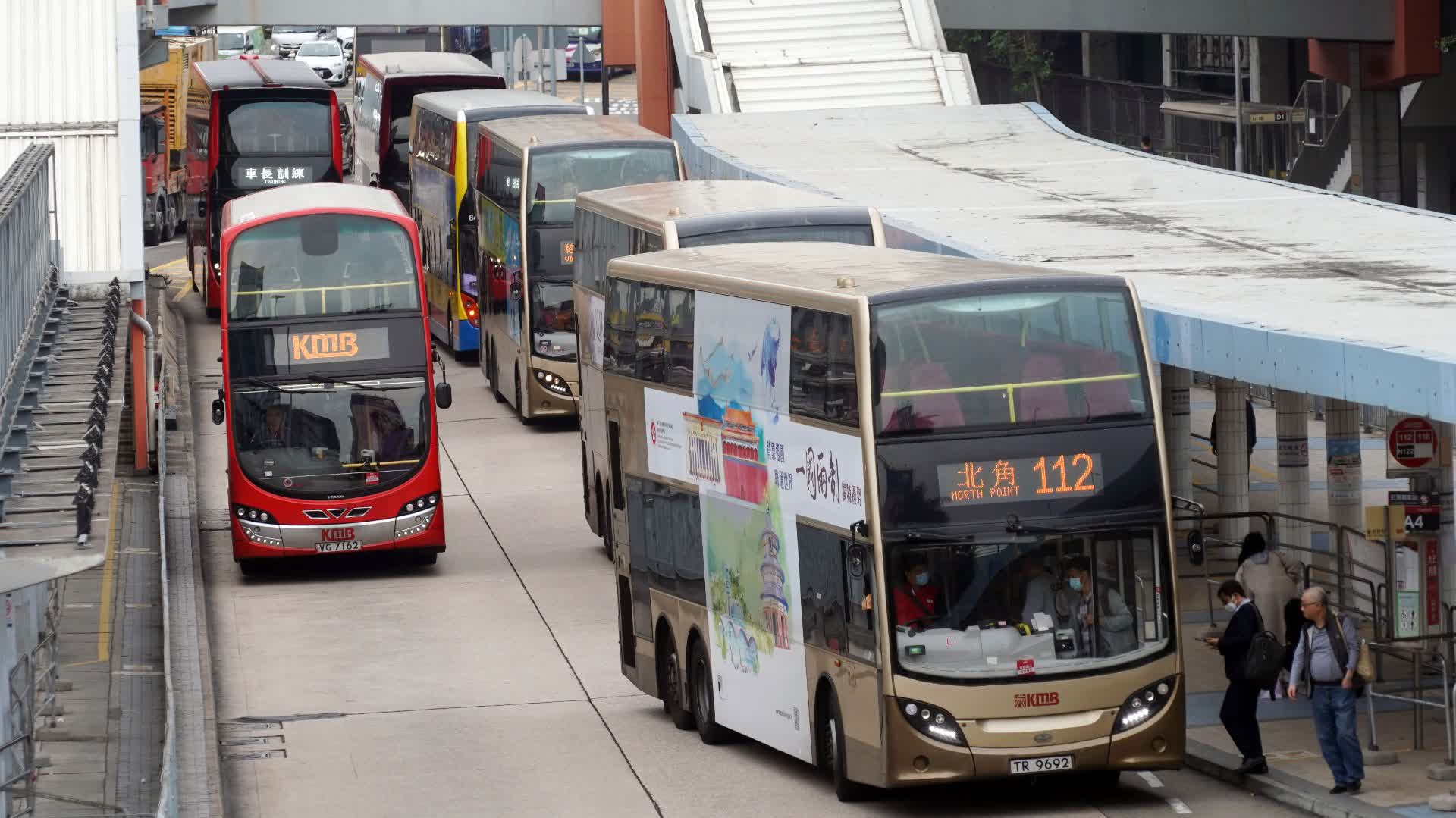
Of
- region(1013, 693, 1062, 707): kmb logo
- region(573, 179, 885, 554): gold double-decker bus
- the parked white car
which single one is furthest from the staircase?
the parked white car

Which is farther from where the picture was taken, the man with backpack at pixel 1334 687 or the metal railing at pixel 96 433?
the man with backpack at pixel 1334 687

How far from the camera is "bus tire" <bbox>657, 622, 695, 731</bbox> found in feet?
59.1

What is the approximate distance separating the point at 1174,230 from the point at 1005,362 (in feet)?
28.2

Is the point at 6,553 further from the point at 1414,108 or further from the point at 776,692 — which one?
the point at 1414,108

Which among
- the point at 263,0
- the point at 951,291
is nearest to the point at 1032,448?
the point at 951,291

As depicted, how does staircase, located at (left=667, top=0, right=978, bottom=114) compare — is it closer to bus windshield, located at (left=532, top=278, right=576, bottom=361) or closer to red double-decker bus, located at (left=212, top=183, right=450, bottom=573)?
bus windshield, located at (left=532, top=278, right=576, bottom=361)

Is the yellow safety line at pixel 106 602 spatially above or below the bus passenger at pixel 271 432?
below

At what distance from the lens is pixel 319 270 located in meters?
24.7

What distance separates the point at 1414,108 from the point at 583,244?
75.1ft

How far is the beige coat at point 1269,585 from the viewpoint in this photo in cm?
1803

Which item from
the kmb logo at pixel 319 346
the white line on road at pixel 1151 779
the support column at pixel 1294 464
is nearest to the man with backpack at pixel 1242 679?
the white line on road at pixel 1151 779

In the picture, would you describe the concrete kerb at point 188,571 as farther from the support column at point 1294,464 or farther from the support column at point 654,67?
the support column at point 1294,464

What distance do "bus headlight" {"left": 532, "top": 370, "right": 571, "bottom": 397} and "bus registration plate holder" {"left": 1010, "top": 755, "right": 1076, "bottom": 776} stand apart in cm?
1820

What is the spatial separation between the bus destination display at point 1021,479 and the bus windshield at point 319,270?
11.5 m
